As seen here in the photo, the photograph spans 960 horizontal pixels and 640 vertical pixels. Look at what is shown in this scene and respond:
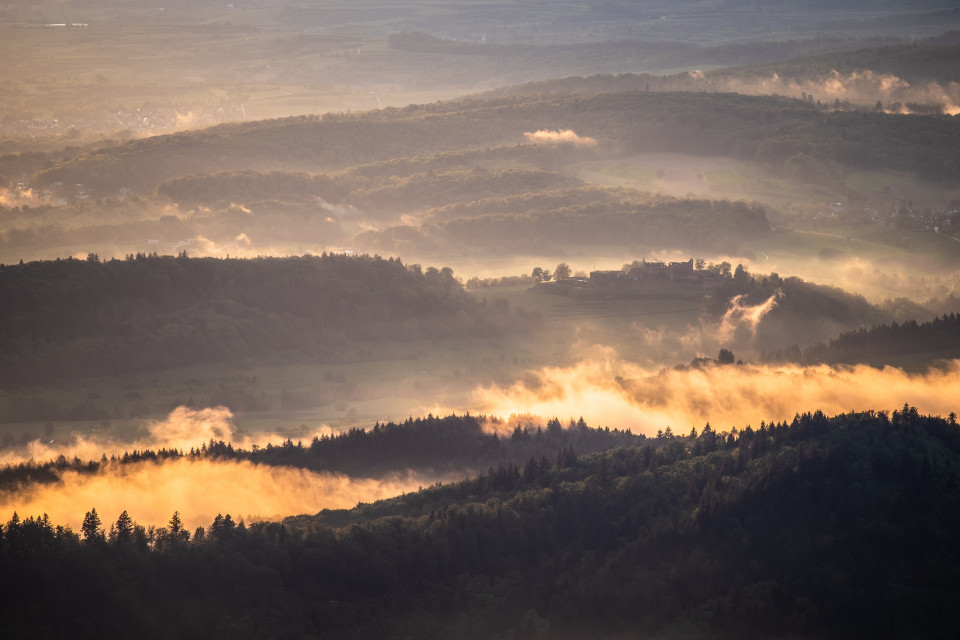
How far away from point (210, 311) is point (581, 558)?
5211 centimetres

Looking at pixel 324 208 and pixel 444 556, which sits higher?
pixel 324 208

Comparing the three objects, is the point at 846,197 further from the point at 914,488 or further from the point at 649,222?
the point at 914,488

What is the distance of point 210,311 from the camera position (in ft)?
354

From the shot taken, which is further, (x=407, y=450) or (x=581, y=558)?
(x=407, y=450)

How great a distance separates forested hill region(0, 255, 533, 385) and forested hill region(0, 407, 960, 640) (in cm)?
4011

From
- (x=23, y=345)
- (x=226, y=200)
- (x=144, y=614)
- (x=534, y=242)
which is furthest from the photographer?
(x=226, y=200)

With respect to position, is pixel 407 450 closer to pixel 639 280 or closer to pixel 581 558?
pixel 581 558

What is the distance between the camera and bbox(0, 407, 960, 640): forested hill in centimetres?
5525

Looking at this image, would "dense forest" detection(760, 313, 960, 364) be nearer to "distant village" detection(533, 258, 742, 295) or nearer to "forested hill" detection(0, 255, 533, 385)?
"distant village" detection(533, 258, 742, 295)

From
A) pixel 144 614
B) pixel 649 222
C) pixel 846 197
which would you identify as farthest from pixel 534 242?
pixel 144 614

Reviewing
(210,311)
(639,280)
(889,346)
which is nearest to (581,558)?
(889,346)

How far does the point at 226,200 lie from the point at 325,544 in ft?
396

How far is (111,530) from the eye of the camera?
58.3 m

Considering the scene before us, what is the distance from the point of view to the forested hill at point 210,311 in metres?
101
